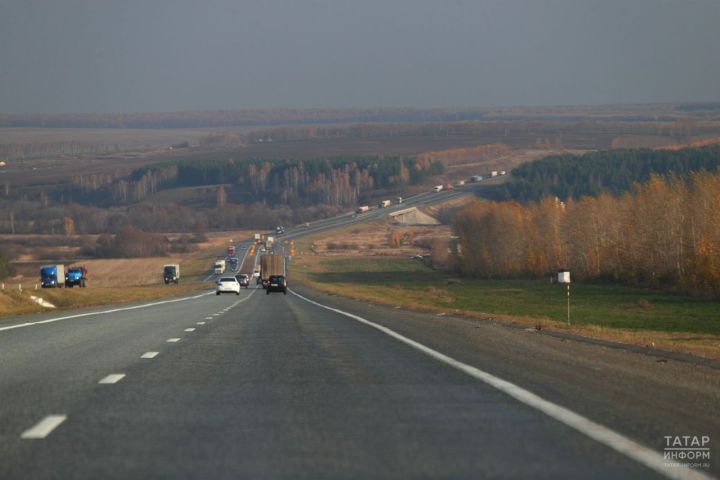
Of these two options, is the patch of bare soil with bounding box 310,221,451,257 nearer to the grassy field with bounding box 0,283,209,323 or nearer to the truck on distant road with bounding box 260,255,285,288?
the truck on distant road with bounding box 260,255,285,288

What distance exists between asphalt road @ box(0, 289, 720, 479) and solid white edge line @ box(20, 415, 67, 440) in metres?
0.02

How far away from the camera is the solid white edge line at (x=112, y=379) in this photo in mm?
13281

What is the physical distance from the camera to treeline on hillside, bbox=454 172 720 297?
102375mm

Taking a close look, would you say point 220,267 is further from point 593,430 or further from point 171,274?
point 593,430

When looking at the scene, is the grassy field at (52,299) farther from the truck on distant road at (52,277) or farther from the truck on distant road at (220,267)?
the truck on distant road at (220,267)

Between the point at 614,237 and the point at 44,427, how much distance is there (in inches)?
4751

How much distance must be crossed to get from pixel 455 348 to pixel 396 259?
141 metres

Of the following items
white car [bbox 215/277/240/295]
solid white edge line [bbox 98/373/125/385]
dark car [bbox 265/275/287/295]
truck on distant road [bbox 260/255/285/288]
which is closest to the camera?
solid white edge line [bbox 98/373/125/385]

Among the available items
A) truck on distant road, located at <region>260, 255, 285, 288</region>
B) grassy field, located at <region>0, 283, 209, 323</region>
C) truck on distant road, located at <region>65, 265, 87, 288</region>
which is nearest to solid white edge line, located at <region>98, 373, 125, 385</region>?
grassy field, located at <region>0, 283, 209, 323</region>

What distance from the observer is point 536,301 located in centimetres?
8350

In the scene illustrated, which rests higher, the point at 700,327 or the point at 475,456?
Result: the point at 475,456

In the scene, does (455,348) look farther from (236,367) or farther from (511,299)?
(511,299)

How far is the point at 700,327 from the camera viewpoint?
55.3m

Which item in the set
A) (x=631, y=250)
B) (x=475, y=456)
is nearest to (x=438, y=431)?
(x=475, y=456)
